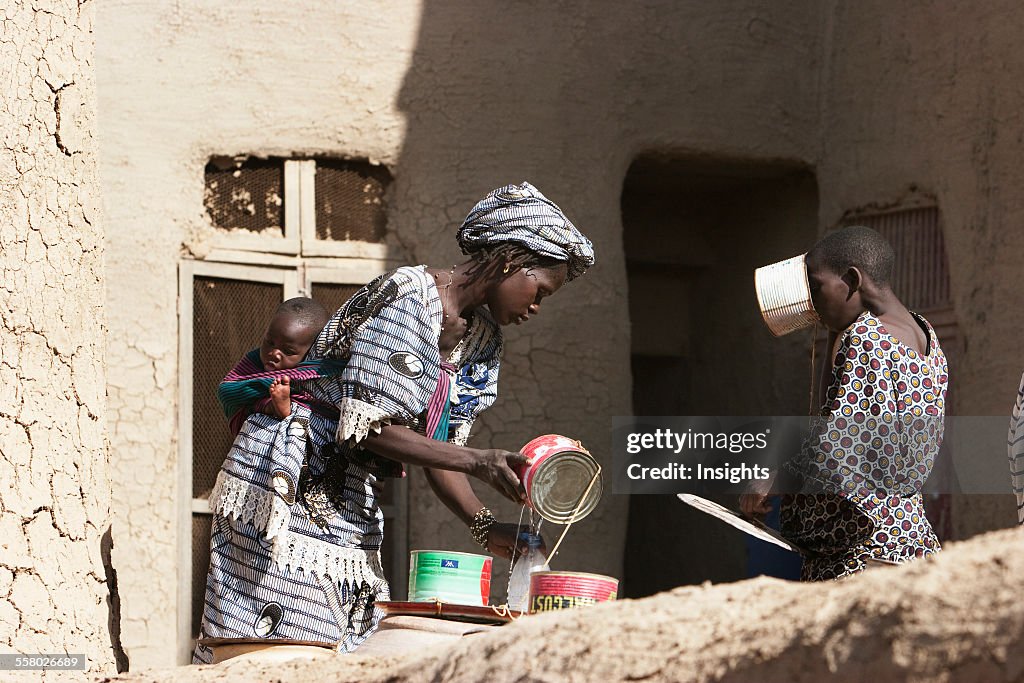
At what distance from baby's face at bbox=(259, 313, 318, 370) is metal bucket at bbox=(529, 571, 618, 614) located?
136cm

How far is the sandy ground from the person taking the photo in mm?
1932

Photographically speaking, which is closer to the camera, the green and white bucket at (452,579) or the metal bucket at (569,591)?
the metal bucket at (569,591)

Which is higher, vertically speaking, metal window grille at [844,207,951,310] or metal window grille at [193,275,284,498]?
metal window grille at [844,207,951,310]

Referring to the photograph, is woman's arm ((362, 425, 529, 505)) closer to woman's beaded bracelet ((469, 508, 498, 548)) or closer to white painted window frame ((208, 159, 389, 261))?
woman's beaded bracelet ((469, 508, 498, 548))

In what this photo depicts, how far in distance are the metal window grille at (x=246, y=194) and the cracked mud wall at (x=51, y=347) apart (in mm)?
2086

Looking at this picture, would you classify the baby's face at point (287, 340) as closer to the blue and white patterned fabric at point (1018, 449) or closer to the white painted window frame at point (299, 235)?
the white painted window frame at point (299, 235)

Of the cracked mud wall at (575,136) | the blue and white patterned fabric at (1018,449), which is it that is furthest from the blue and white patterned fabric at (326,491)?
the cracked mud wall at (575,136)

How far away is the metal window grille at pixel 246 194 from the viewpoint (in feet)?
19.5

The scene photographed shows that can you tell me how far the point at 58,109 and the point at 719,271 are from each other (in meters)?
4.43

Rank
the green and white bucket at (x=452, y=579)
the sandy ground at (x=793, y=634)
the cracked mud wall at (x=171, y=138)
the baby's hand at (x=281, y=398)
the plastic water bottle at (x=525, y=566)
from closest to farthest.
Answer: the sandy ground at (x=793, y=634)
the green and white bucket at (x=452, y=579)
the plastic water bottle at (x=525, y=566)
the baby's hand at (x=281, y=398)
the cracked mud wall at (x=171, y=138)

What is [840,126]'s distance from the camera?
21.2ft

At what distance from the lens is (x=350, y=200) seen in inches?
240

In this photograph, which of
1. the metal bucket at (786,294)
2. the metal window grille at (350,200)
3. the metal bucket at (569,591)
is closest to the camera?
the metal bucket at (569,591)
